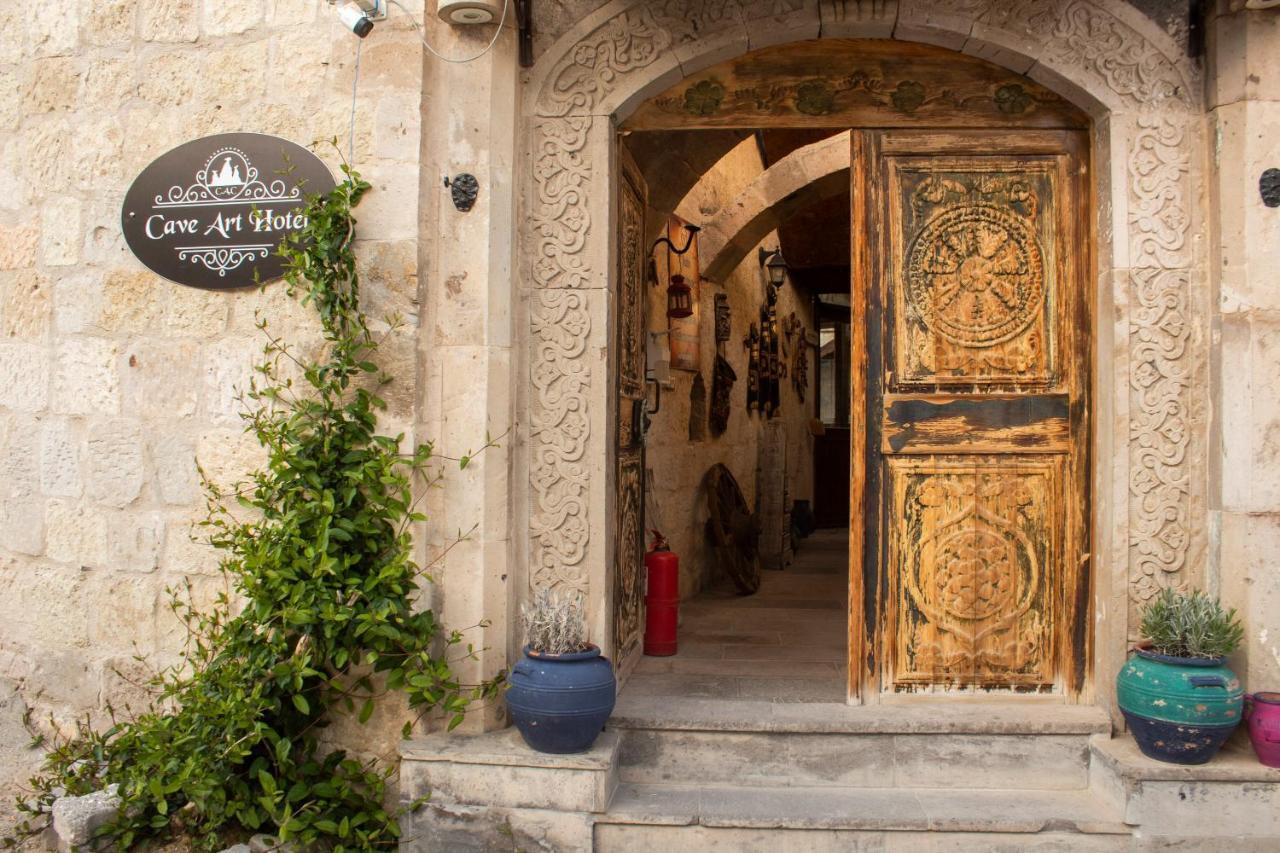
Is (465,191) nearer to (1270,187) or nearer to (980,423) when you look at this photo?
(980,423)

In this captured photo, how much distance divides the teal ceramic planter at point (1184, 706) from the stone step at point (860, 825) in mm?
309

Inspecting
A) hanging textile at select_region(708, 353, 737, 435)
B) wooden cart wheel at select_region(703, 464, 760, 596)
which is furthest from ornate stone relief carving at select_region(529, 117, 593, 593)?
hanging textile at select_region(708, 353, 737, 435)

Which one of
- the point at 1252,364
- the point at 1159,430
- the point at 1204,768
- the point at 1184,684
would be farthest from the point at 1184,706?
the point at 1252,364

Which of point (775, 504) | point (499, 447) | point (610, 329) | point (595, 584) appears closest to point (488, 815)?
point (595, 584)

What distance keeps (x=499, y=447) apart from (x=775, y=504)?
5405 mm

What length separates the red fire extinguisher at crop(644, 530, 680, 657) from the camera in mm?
4883

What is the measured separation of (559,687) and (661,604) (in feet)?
5.34

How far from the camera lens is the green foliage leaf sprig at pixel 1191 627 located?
3.29 metres

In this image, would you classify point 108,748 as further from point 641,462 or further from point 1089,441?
point 1089,441

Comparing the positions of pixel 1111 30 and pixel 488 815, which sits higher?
pixel 1111 30

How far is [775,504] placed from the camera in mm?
8766

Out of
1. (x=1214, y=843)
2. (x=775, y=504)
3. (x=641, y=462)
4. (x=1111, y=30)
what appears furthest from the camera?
(x=775, y=504)

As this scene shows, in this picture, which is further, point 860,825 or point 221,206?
point 221,206

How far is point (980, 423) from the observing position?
3906mm
